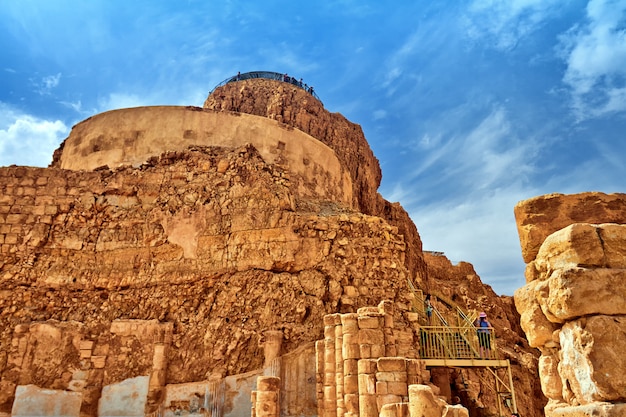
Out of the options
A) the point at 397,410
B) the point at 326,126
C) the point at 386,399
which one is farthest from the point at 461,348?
the point at 326,126

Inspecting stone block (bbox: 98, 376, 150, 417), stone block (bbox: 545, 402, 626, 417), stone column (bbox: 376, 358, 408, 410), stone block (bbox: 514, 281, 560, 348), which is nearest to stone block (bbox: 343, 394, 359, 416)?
stone column (bbox: 376, 358, 408, 410)

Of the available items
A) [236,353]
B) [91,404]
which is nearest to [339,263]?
[236,353]

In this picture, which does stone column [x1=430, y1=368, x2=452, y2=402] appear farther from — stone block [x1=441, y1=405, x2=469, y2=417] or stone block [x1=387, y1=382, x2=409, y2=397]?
stone block [x1=441, y1=405, x2=469, y2=417]

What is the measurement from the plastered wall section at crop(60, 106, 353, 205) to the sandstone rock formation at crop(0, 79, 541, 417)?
0.17 ft

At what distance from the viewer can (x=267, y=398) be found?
8.55 metres

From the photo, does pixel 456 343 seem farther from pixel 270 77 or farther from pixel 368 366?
pixel 270 77

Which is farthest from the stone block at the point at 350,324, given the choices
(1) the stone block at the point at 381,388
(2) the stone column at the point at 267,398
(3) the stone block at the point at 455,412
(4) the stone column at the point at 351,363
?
(3) the stone block at the point at 455,412

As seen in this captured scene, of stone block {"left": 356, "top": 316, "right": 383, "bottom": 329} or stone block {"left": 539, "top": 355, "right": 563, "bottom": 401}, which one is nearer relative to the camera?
stone block {"left": 539, "top": 355, "right": 563, "bottom": 401}

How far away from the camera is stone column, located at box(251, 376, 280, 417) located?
27.9 ft

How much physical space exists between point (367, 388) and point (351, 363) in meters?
0.83

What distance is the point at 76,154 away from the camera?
15.7 meters

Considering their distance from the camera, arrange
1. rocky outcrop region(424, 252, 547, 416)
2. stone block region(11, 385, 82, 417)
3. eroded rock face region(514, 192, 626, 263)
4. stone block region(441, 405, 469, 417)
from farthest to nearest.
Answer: rocky outcrop region(424, 252, 547, 416) → stone block region(11, 385, 82, 417) → stone block region(441, 405, 469, 417) → eroded rock face region(514, 192, 626, 263)

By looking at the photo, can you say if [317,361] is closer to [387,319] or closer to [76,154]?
[387,319]

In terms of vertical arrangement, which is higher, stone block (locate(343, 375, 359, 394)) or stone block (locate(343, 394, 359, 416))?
stone block (locate(343, 375, 359, 394))
